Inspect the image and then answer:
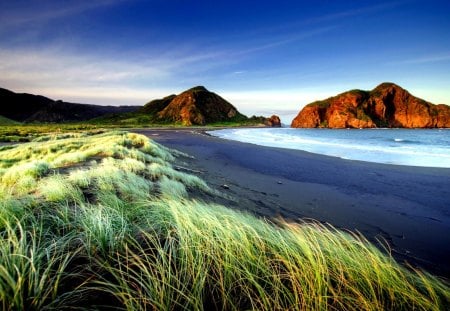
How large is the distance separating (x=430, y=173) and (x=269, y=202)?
31.9 feet

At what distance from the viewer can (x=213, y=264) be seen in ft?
7.25

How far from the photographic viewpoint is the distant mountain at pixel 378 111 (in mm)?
122812

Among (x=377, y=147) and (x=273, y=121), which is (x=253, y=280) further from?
(x=273, y=121)

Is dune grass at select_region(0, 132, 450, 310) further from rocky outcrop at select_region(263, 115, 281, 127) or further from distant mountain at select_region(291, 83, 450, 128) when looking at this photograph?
rocky outcrop at select_region(263, 115, 281, 127)

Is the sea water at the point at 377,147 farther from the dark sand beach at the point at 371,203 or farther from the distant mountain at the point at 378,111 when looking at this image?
the distant mountain at the point at 378,111

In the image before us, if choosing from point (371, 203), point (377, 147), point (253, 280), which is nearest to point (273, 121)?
point (377, 147)

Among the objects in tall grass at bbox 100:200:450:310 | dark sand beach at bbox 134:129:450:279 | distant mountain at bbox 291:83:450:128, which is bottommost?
dark sand beach at bbox 134:129:450:279

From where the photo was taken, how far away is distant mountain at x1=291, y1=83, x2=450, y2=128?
4835 inches

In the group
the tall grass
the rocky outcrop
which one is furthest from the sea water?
the rocky outcrop

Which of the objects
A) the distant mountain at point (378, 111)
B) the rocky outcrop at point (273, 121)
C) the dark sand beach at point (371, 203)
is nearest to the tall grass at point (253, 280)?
the dark sand beach at point (371, 203)

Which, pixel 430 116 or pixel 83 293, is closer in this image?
pixel 83 293

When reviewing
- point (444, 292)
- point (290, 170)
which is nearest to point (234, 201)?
point (444, 292)

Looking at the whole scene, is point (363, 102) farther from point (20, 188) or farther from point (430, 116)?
point (20, 188)

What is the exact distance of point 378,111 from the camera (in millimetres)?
139125
